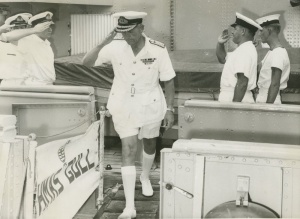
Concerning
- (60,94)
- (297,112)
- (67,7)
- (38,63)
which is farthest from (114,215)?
(67,7)

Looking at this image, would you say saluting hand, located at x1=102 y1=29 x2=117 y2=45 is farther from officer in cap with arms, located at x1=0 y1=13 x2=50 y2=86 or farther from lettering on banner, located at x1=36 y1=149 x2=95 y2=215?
officer in cap with arms, located at x1=0 y1=13 x2=50 y2=86

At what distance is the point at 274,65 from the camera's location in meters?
2.23

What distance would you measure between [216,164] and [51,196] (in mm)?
679

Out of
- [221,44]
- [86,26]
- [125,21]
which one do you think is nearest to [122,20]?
[125,21]

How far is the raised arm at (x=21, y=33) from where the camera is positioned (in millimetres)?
2709

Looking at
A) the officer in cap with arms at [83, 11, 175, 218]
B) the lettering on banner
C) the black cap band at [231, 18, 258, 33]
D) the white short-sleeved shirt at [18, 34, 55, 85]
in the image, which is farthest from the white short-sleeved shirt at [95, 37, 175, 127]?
the white short-sleeved shirt at [18, 34, 55, 85]

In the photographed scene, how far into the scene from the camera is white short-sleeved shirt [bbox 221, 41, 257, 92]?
223 cm

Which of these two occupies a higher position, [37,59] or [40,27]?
[40,27]

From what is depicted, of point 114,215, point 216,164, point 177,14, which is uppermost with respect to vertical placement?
point 177,14

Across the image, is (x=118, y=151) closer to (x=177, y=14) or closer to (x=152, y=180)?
(x=152, y=180)

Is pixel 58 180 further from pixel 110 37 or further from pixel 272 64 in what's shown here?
pixel 272 64

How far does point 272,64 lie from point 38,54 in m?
1.57

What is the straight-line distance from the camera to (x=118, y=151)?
3.44 metres

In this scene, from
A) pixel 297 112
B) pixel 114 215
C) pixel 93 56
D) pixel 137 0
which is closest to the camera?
pixel 297 112
